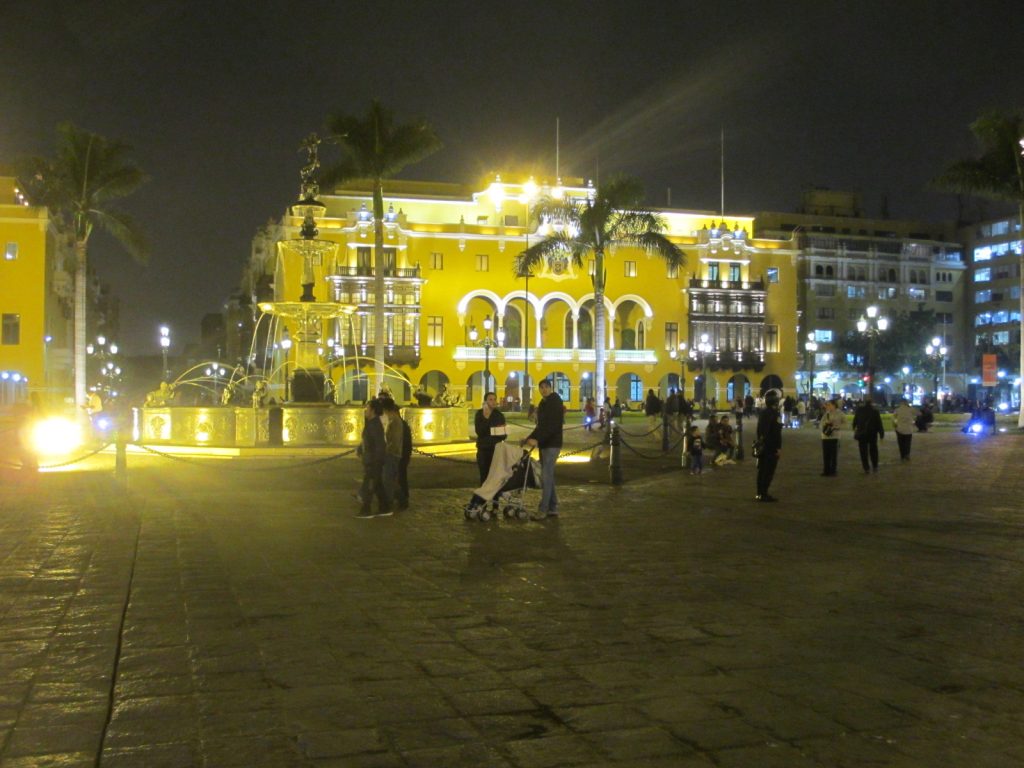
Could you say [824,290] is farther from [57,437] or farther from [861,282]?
[57,437]

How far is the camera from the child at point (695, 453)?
19.0 meters

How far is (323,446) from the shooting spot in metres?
23.7

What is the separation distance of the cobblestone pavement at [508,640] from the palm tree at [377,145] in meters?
23.2

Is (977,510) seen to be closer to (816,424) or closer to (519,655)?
(519,655)

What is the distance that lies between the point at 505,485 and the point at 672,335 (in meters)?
58.9

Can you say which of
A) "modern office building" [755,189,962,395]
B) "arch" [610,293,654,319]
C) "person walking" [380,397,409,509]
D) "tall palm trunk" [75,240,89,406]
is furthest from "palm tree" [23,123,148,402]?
"modern office building" [755,189,962,395]

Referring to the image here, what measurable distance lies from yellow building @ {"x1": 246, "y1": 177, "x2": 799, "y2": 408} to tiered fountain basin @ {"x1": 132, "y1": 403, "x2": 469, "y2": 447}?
3432cm

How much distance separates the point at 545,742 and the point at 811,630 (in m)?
2.80

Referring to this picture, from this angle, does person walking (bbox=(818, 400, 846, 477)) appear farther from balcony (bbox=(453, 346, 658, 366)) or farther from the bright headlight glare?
balcony (bbox=(453, 346, 658, 366))

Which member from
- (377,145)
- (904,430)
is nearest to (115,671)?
A: (904,430)

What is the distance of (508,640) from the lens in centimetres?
643

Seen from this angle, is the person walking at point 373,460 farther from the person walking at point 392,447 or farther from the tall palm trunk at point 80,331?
the tall palm trunk at point 80,331

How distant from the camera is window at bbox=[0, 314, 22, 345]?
181ft

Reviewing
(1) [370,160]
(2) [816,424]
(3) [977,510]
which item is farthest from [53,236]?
(3) [977,510]
